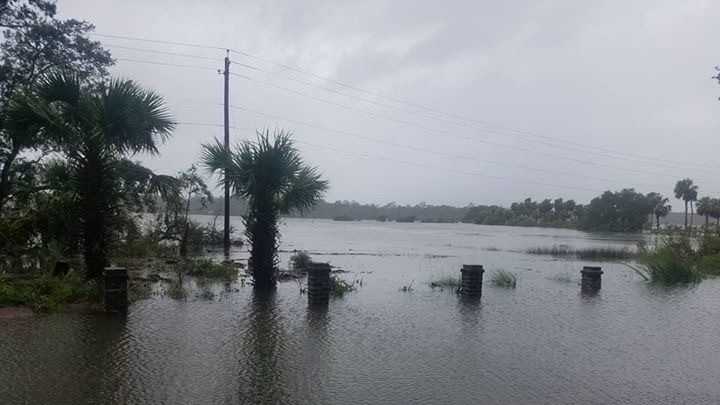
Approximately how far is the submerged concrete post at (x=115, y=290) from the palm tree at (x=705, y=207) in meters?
83.2

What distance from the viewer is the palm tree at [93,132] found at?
10.0m

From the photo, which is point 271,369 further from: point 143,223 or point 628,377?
point 143,223

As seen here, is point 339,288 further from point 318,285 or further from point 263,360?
point 263,360

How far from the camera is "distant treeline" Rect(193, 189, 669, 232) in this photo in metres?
76.1

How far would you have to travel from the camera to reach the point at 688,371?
6.78 meters

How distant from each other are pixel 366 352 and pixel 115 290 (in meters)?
4.51

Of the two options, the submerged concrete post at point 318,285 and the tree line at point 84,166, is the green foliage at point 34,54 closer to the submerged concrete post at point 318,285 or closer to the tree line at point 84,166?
the tree line at point 84,166

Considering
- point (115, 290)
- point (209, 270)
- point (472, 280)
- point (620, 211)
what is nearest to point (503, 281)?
point (472, 280)

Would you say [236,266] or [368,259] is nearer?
[236,266]

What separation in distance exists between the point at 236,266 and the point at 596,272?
973 centimetres

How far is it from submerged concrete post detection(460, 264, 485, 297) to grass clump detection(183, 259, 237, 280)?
579 centimetres

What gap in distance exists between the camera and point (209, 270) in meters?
14.0

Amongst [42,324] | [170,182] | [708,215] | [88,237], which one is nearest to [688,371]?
[42,324]

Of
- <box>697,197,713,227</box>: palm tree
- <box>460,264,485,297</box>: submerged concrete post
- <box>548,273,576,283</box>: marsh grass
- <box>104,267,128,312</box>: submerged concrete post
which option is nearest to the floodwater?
<box>104,267,128,312</box>: submerged concrete post
